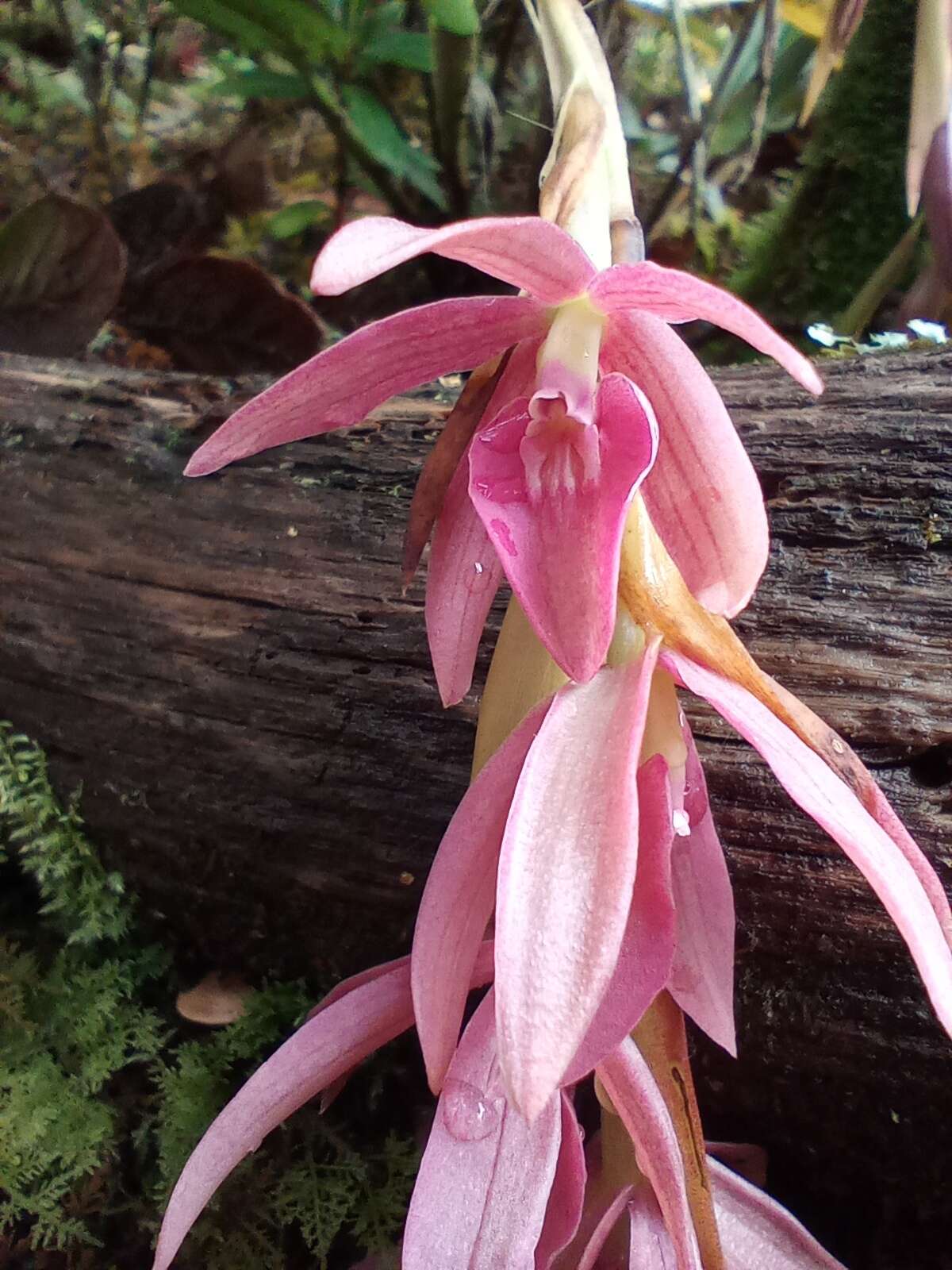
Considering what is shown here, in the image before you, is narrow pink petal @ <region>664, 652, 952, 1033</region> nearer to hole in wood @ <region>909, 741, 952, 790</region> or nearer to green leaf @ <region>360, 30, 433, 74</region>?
hole in wood @ <region>909, 741, 952, 790</region>

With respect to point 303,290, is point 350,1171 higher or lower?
Answer: lower

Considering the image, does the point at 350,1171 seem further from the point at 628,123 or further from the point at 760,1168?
the point at 628,123

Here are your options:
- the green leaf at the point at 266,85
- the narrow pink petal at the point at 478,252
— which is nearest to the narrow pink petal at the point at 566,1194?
the narrow pink petal at the point at 478,252

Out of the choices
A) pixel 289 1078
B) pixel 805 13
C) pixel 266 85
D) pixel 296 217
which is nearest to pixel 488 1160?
pixel 289 1078

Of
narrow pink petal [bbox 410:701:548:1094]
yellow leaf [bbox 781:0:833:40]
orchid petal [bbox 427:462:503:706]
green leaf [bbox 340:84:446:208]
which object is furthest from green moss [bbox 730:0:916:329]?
narrow pink petal [bbox 410:701:548:1094]

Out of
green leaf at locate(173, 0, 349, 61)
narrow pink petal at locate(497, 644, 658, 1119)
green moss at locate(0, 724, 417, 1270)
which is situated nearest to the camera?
narrow pink petal at locate(497, 644, 658, 1119)

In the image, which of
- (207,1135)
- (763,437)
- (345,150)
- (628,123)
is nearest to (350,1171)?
(207,1135)
